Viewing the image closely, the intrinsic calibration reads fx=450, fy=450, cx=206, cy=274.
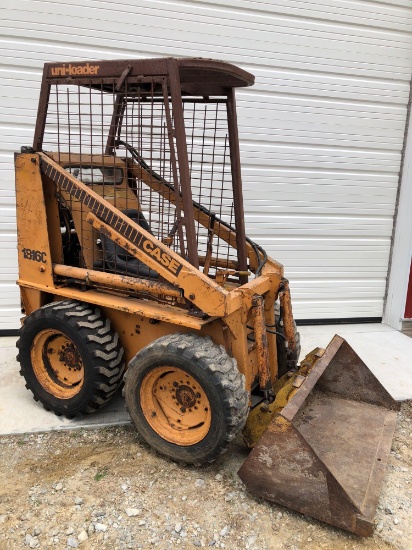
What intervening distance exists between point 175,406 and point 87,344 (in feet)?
2.32

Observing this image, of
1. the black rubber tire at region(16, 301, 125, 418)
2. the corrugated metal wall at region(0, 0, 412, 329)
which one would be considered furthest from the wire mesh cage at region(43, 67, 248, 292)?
the corrugated metal wall at region(0, 0, 412, 329)

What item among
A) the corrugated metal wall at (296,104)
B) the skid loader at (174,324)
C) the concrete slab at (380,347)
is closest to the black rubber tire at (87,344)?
the skid loader at (174,324)

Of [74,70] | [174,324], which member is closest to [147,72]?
[74,70]

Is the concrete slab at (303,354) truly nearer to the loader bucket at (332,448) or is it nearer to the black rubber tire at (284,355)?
the loader bucket at (332,448)

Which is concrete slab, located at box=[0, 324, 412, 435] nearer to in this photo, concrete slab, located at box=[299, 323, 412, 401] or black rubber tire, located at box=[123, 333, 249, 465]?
concrete slab, located at box=[299, 323, 412, 401]

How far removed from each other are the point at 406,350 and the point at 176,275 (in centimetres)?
331

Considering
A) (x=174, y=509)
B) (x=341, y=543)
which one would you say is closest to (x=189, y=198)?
(x=174, y=509)

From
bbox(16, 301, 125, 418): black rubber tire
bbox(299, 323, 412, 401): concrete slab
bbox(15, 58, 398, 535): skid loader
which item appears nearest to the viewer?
bbox(15, 58, 398, 535): skid loader

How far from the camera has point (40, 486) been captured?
263cm

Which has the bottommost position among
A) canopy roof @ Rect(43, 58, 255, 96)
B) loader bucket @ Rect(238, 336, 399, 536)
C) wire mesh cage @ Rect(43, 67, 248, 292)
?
loader bucket @ Rect(238, 336, 399, 536)

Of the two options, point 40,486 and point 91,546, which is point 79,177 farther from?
point 91,546

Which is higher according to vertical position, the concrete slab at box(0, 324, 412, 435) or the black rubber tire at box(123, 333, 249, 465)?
the black rubber tire at box(123, 333, 249, 465)

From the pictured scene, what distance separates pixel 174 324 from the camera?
2.92 meters

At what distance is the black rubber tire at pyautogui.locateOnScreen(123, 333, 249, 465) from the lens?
2.54 metres
